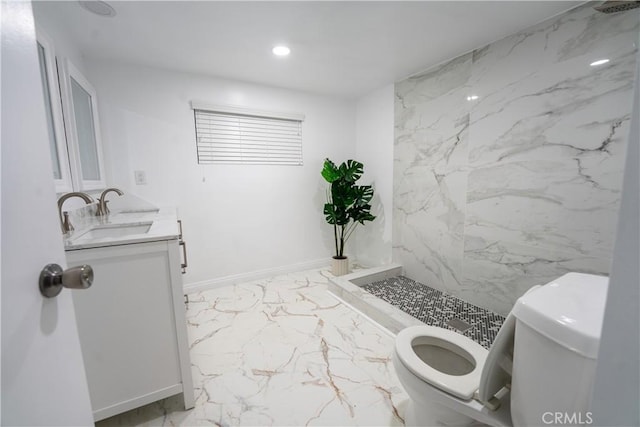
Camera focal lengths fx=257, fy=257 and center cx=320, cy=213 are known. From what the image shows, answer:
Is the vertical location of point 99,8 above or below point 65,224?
above

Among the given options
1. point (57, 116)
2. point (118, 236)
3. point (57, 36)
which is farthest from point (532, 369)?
point (57, 36)

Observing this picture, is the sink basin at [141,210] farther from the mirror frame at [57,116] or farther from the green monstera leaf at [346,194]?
the green monstera leaf at [346,194]

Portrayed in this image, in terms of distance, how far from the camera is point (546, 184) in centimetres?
179

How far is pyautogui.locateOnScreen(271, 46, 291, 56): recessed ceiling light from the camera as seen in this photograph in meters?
2.02

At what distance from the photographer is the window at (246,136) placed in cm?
257

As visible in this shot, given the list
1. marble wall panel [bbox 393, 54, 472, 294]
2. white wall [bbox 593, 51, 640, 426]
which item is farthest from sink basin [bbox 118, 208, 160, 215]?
white wall [bbox 593, 51, 640, 426]

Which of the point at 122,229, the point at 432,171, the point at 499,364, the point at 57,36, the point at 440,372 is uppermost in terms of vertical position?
the point at 57,36

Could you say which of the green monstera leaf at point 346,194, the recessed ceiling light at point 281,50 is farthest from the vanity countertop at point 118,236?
the green monstera leaf at point 346,194

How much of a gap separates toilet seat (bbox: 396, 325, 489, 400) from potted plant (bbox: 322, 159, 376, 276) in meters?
1.71

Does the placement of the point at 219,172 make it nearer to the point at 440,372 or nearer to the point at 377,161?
the point at 377,161

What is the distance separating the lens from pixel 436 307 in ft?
7.27

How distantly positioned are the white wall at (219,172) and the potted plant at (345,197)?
0.34 metres

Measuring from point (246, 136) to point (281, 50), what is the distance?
978mm

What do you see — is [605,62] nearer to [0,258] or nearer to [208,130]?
[0,258]
